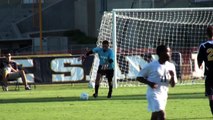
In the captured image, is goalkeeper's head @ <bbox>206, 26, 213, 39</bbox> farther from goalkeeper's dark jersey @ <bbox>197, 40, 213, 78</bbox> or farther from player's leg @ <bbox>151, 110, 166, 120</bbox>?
player's leg @ <bbox>151, 110, 166, 120</bbox>

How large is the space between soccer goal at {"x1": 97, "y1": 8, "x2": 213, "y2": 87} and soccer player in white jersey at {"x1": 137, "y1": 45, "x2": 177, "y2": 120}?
52.2ft

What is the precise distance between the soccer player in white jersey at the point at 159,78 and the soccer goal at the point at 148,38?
15919mm

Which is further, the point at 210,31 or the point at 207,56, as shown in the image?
the point at 207,56

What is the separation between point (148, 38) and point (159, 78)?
2292 centimetres

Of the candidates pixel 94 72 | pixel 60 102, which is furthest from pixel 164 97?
pixel 94 72

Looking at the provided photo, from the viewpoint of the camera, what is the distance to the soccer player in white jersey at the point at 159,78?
1078 cm

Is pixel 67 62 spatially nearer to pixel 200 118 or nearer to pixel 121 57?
pixel 121 57

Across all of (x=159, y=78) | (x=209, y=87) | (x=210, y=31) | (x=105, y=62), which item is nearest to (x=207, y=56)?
(x=210, y=31)

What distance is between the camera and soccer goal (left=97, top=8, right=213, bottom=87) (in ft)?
94.2

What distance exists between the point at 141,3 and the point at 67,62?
73.6ft

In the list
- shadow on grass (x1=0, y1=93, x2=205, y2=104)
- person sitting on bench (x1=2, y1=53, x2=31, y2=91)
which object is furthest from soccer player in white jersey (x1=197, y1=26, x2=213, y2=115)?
person sitting on bench (x1=2, y1=53, x2=31, y2=91)

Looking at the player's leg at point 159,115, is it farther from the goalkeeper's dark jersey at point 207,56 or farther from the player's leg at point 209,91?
the goalkeeper's dark jersey at point 207,56

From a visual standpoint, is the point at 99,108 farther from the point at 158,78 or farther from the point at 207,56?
the point at 158,78

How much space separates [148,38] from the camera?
111 ft
